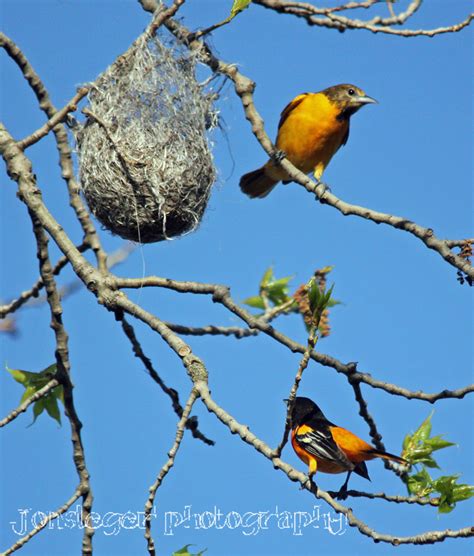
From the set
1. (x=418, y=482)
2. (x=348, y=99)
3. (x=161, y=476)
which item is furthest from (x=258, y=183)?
(x=161, y=476)

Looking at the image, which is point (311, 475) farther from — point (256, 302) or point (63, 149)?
point (63, 149)

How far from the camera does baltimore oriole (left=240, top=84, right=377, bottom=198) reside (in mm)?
5758

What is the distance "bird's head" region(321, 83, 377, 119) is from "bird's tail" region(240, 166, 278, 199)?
76cm

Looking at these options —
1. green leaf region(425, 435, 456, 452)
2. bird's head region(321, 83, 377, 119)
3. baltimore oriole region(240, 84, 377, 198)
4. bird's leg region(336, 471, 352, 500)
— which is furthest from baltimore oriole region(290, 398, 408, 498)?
bird's head region(321, 83, 377, 119)

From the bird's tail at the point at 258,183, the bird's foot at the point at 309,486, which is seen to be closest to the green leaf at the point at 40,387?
the bird's foot at the point at 309,486

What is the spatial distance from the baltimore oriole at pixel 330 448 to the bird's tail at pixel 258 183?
8.85ft

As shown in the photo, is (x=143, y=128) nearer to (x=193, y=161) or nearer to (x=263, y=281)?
(x=193, y=161)

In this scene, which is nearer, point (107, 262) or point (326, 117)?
point (107, 262)

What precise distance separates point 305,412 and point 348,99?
8.69 ft

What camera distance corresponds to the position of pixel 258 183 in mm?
6281

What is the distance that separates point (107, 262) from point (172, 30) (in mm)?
1218

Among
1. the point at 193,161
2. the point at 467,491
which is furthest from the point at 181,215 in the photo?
the point at 467,491

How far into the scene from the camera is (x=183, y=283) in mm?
3162

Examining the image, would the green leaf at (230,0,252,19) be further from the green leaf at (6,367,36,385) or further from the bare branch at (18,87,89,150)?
the green leaf at (6,367,36,385)
